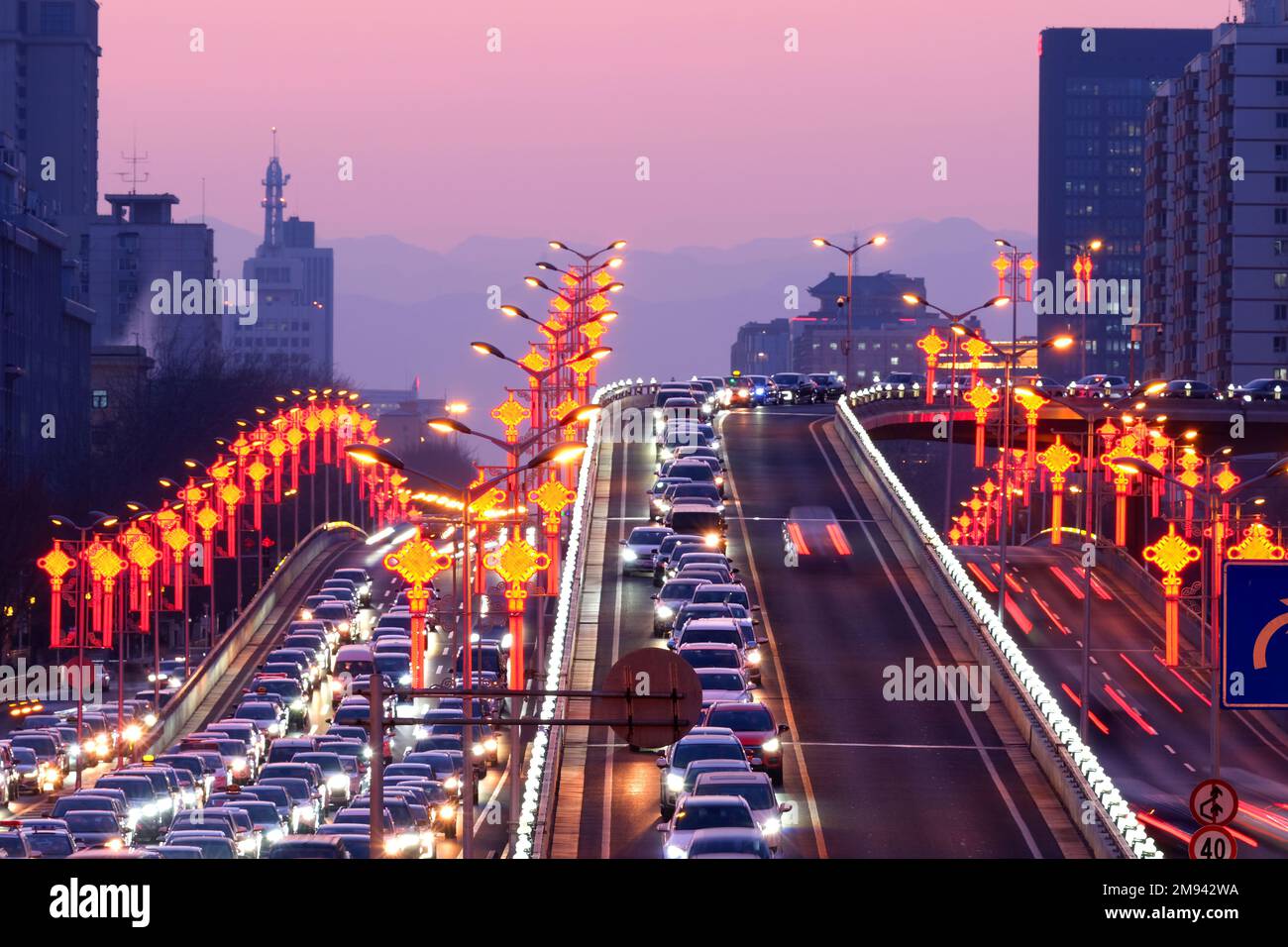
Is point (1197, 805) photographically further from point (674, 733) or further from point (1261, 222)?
point (1261, 222)

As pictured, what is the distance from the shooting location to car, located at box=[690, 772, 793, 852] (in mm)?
34125

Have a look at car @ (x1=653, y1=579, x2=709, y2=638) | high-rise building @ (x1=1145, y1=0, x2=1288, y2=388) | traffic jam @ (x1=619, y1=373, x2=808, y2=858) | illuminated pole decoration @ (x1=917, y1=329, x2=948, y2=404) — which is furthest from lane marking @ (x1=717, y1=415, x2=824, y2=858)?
high-rise building @ (x1=1145, y1=0, x2=1288, y2=388)

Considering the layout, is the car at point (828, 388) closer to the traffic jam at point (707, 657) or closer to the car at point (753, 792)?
the traffic jam at point (707, 657)

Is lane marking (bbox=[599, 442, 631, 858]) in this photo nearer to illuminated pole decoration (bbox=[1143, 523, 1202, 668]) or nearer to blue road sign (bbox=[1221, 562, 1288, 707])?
illuminated pole decoration (bbox=[1143, 523, 1202, 668])

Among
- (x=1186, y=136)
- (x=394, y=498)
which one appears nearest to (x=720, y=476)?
(x=394, y=498)

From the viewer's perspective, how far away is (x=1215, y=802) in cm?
2153

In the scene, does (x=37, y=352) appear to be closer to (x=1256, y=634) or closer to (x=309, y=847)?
(x=309, y=847)

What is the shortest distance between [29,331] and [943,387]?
173 feet

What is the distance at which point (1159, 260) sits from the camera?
19788 centimetres

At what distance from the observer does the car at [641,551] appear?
221ft

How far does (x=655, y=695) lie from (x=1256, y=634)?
192 inches

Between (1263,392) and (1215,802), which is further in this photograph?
(1263,392)

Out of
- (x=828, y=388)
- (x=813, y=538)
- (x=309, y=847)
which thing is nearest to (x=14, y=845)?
(x=309, y=847)

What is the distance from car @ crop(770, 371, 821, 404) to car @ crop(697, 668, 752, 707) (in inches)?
3098
